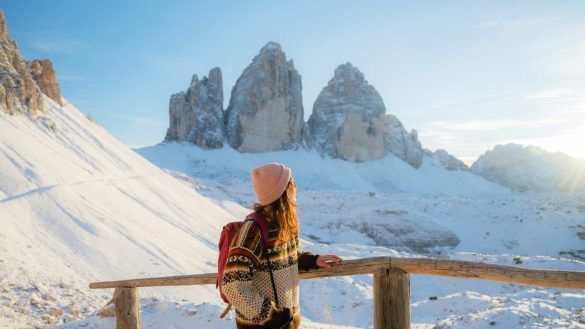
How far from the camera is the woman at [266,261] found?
2.21 meters

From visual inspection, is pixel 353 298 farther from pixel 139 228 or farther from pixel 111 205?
pixel 111 205

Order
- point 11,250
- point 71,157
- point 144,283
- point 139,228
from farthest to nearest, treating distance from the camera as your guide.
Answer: point 71,157, point 139,228, point 11,250, point 144,283

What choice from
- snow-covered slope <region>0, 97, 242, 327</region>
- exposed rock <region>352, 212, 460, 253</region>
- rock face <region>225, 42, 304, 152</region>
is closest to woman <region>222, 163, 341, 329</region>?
snow-covered slope <region>0, 97, 242, 327</region>

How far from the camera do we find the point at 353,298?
45.2 ft

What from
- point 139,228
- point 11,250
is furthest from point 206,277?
point 139,228

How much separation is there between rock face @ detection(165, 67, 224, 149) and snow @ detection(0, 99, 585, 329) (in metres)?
35.0

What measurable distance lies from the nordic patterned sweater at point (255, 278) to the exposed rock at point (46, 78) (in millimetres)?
32883

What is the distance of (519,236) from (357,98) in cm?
5662

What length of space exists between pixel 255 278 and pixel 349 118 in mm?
80068

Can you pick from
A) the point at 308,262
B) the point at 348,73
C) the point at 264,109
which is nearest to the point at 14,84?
the point at 308,262

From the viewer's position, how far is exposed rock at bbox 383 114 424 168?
292ft

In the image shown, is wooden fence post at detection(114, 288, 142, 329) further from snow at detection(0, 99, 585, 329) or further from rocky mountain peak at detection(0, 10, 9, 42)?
rocky mountain peak at detection(0, 10, 9, 42)

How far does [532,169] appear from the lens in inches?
3861

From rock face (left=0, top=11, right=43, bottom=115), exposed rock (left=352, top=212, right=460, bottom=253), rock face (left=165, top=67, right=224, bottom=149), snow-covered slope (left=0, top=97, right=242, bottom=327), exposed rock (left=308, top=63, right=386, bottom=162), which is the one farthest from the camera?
exposed rock (left=308, top=63, right=386, bottom=162)
